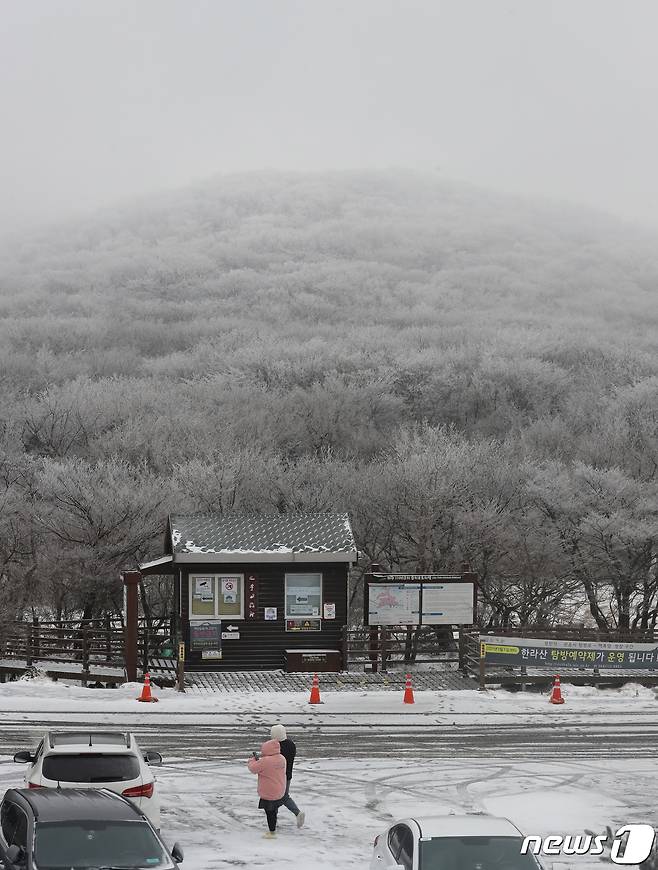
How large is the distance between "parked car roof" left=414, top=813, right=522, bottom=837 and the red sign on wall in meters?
17.5

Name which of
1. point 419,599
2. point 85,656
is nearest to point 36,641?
point 85,656

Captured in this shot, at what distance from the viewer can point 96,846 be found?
10.5 m

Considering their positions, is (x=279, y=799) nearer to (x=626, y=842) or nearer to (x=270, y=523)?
(x=626, y=842)

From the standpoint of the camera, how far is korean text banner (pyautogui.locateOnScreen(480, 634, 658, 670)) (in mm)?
27422

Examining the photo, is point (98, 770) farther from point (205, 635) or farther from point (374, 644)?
point (374, 644)

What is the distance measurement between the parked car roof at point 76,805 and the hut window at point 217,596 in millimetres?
16196

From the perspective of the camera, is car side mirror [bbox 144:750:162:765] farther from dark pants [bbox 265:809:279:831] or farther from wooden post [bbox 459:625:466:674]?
wooden post [bbox 459:625:466:674]

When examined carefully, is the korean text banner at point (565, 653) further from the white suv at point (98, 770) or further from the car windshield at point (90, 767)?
the car windshield at point (90, 767)

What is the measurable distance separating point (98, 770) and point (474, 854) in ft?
17.4

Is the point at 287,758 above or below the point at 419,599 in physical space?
above

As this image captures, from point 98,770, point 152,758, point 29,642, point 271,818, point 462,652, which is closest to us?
point 98,770

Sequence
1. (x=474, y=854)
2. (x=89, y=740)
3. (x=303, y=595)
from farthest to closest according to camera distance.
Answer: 1. (x=303, y=595)
2. (x=89, y=740)
3. (x=474, y=854)

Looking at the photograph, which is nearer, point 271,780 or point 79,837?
point 79,837

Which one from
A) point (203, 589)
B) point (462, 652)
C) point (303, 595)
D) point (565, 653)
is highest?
point (203, 589)
